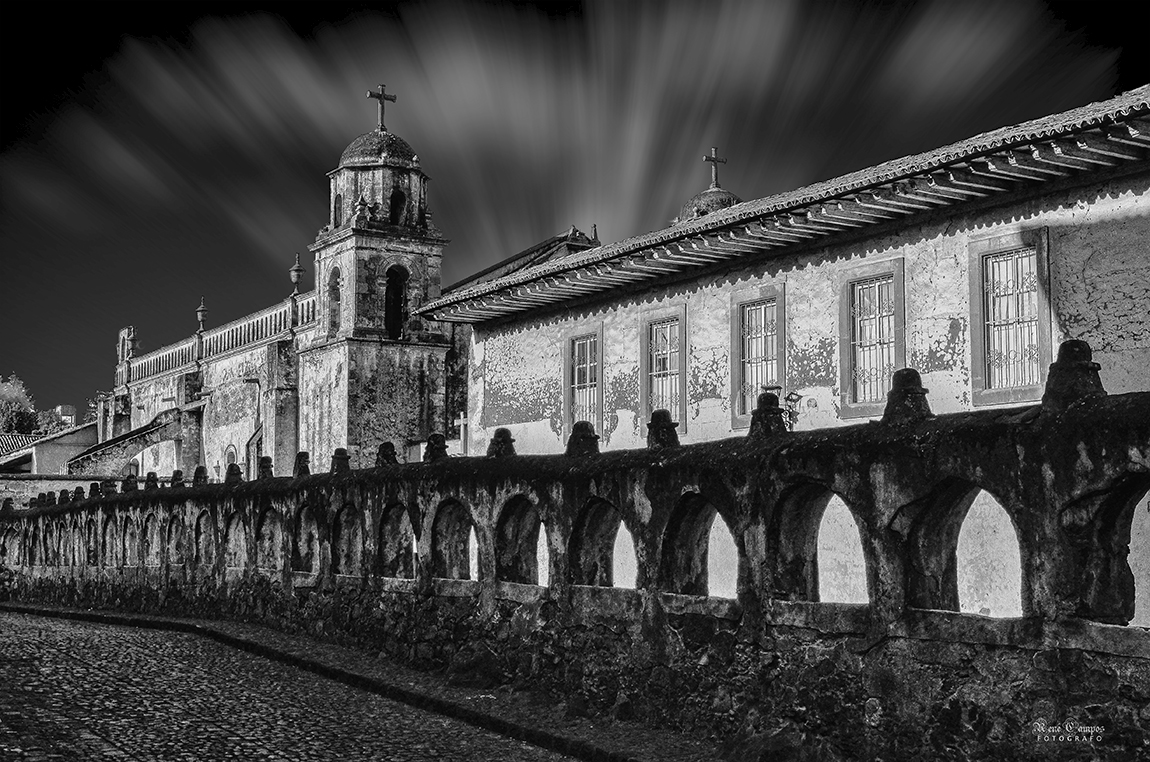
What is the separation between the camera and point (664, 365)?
17609mm

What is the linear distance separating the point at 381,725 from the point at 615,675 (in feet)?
6.87

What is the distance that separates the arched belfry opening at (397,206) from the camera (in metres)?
32.8

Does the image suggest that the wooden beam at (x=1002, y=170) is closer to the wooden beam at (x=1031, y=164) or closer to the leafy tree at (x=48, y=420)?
the wooden beam at (x=1031, y=164)

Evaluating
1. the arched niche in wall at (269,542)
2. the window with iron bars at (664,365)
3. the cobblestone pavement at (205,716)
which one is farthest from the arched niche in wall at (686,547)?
the arched niche in wall at (269,542)

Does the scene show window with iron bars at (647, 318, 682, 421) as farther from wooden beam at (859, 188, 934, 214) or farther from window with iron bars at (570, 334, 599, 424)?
wooden beam at (859, 188, 934, 214)

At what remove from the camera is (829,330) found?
1504 centimetres

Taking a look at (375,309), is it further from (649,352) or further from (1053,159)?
(1053,159)

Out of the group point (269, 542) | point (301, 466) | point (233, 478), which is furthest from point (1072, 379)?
point (233, 478)

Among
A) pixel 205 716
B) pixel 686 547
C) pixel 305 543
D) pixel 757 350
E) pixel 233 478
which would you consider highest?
pixel 757 350

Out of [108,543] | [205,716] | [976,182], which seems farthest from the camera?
[108,543]

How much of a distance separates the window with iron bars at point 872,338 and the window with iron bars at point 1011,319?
4.18ft

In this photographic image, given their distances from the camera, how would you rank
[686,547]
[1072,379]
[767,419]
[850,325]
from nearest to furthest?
[1072,379], [767,419], [686,547], [850,325]

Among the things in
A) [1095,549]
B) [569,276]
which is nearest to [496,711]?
[1095,549]

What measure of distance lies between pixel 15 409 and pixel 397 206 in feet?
184
